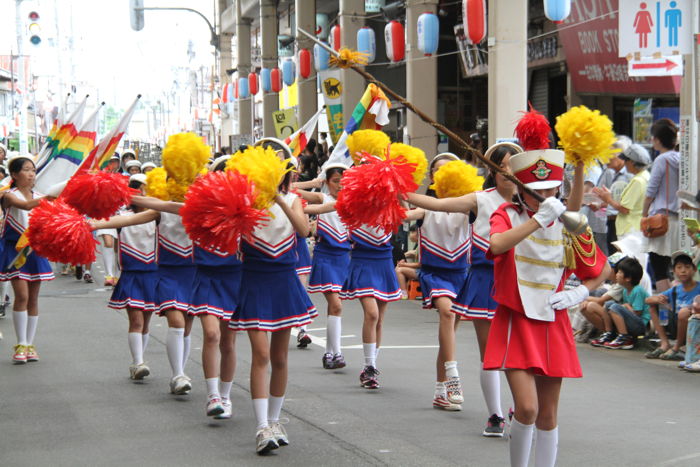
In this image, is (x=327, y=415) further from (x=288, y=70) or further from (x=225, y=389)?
(x=288, y=70)

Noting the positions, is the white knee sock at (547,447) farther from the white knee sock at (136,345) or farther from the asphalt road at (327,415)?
the white knee sock at (136,345)

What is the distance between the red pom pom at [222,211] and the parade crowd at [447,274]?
10.0 inches

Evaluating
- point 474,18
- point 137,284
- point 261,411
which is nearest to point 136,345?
point 137,284

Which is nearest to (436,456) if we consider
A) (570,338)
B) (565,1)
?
(570,338)

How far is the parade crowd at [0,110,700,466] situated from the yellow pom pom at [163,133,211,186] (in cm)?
1

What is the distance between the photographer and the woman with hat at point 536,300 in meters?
5.51

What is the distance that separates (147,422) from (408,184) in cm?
298

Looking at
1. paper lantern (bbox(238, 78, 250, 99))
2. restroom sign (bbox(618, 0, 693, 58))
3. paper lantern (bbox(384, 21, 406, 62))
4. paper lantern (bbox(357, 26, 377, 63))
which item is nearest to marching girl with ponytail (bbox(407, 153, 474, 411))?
restroom sign (bbox(618, 0, 693, 58))

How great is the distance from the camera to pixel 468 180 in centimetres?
829

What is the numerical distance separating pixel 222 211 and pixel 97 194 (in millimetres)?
1746

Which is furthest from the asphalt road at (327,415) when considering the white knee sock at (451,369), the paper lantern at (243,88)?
the paper lantern at (243,88)

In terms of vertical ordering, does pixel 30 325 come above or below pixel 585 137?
below

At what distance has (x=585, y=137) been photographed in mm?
5523

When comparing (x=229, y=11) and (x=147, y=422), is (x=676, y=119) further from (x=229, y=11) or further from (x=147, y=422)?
(x=229, y=11)
